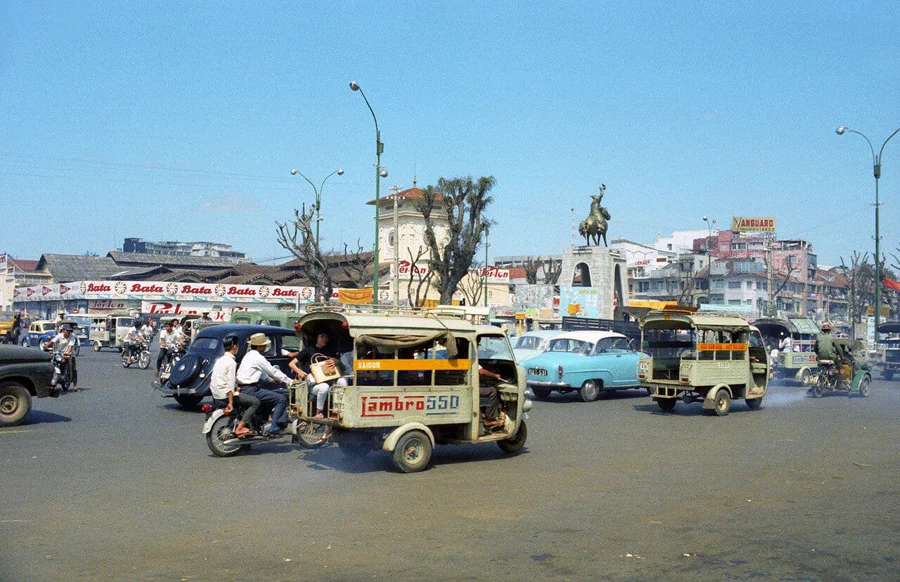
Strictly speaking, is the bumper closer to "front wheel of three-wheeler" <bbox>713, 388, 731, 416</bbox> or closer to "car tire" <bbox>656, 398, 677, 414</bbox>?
"car tire" <bbox>656, 398, 677, 414</bbox>

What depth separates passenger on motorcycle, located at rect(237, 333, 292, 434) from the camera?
1134 centimetres

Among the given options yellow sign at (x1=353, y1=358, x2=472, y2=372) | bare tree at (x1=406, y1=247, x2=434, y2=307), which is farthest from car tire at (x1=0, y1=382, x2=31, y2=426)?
bare tree at (x1=406, y1=247, x2=434, y2=307)

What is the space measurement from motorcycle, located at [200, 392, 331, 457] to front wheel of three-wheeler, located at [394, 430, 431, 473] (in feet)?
4.19

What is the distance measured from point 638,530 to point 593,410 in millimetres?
11026

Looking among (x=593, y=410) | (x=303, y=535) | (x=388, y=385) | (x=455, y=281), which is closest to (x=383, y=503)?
(x=303, y=535)

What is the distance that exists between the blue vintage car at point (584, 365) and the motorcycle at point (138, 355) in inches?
642

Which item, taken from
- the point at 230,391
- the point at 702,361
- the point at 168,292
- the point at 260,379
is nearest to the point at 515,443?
the point at 260,379

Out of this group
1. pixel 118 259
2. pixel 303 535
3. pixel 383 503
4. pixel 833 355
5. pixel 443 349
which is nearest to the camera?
pixel 303 535

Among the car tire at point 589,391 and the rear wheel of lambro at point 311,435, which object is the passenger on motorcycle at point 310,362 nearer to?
the rear wheel of lambro at point 311,435

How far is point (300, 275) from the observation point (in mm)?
75500

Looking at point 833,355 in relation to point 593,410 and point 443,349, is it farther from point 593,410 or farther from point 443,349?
point 443,349

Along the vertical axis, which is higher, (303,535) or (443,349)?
(443,349)

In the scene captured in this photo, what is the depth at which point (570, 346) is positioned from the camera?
20781 millimetres

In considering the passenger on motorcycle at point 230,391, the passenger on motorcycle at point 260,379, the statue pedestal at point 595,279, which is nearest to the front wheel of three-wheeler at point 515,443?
the passenger on motorcycle at point 260,379
